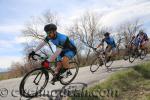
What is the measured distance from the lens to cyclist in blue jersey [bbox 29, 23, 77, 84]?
29.4 ft

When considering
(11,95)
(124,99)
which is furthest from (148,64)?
(11,95)

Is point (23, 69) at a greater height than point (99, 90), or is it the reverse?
point (99, 90)

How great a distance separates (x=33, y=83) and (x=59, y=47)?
4.27 feet

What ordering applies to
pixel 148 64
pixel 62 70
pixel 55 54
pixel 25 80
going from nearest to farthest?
pixel 25 80, pixel 55 54, pixel 62 70, pixel 148 64

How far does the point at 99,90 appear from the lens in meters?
9.84

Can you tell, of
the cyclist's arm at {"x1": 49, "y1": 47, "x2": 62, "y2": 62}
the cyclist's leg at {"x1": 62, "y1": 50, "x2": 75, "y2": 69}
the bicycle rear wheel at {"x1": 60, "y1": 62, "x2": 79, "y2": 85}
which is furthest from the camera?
the bicycle rear wheel at {"x1": 60, "y1": 62, "x2": 79, "y2": 85}

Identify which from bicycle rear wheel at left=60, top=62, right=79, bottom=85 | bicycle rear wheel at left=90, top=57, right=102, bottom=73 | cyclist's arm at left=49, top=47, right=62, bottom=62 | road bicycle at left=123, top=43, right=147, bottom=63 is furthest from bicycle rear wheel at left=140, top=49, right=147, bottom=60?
cyclist's arm at left=49, top=47, right=62, bottom=62

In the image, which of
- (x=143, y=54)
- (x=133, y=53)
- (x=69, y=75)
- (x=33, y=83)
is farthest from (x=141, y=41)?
(x=33, y=83)

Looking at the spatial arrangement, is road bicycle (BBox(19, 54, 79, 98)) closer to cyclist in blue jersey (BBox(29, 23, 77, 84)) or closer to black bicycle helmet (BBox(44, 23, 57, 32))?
cyclist in blue jersey (BBox(29, 23, 77, 84))

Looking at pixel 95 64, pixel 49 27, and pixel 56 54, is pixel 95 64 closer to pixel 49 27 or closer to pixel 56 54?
pixel 56 54

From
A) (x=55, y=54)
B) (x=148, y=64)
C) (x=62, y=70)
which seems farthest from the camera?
(x=148, y=64)

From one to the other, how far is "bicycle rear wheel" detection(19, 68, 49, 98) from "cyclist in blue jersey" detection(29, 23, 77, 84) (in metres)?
0.42

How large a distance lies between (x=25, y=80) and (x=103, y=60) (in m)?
8.34

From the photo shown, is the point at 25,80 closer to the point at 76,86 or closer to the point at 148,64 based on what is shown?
the point at 76,86
